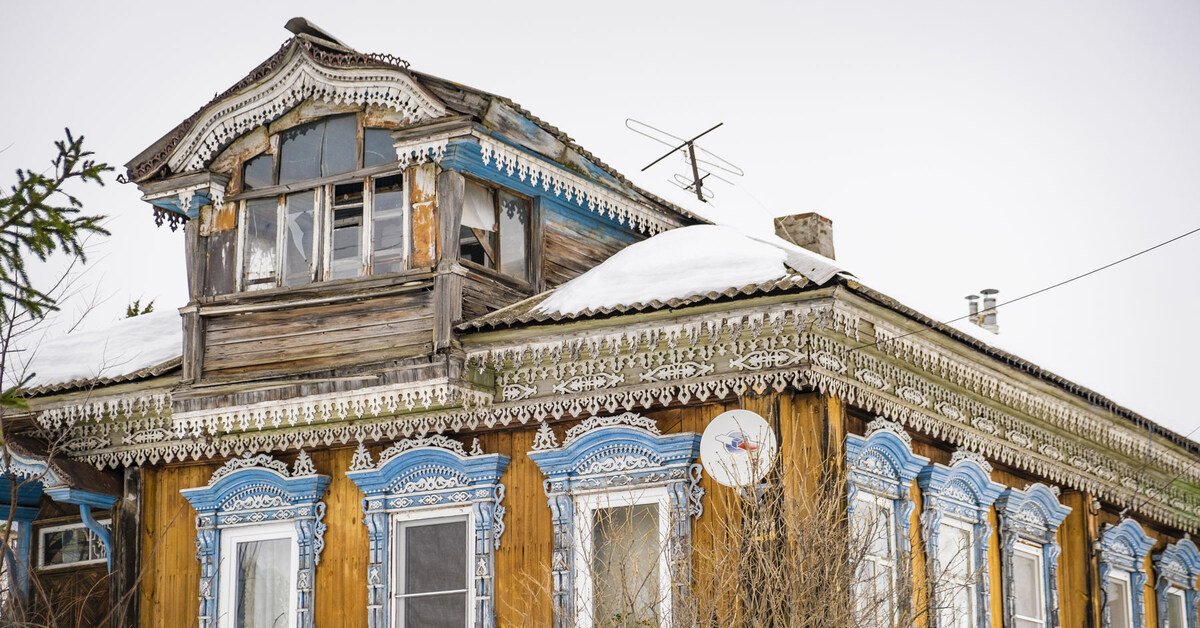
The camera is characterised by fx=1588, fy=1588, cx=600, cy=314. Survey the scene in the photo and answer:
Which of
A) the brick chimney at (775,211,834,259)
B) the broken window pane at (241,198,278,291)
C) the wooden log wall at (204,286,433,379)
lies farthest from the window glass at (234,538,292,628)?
the brick chimney at (775,211,834,259)

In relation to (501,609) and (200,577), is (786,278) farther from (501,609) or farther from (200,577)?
(200,577)

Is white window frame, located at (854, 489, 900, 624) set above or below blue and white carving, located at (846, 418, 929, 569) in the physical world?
below

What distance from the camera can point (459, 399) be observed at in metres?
13.5

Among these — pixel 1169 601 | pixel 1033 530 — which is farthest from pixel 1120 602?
pixel 1033 530

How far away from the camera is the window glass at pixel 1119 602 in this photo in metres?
17.0

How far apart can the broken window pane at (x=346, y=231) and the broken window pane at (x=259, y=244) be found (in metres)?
0.64

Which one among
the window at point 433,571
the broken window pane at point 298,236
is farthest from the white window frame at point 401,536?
the broken window pane at point 298,236

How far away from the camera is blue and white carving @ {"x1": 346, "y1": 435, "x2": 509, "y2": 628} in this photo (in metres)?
13.6

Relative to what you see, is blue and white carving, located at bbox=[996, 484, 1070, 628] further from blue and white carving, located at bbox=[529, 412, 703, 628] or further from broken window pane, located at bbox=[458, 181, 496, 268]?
broken window pane, located at bbox=[458, 181, 496, 268]

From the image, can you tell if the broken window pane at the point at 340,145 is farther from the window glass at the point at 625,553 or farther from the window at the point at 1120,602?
the window at the point at 1120,602

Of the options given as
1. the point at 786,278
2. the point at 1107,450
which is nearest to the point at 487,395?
the point at 786,278

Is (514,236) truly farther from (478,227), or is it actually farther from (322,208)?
(322,208)

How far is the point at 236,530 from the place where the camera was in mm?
14773

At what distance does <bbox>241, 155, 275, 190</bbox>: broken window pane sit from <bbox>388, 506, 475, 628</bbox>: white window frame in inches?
131
